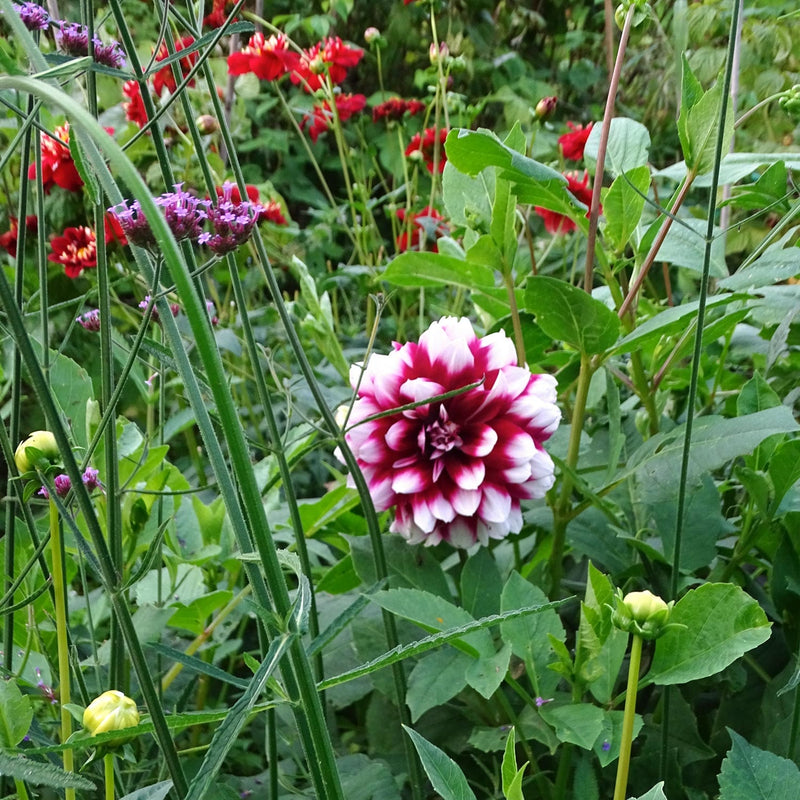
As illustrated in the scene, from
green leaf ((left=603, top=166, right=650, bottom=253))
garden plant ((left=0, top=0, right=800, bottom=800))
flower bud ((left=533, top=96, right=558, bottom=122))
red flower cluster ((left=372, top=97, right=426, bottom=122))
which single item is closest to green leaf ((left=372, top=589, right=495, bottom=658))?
garden plant ((left=0, top=0, right=800, bottom=800))

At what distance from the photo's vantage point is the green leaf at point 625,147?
0.51 metres

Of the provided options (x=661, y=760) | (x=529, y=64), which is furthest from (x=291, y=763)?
(x=529, y=64)

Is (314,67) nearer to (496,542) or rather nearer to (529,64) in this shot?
(496,542)

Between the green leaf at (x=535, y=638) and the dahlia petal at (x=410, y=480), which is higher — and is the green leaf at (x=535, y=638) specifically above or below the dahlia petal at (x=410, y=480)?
below

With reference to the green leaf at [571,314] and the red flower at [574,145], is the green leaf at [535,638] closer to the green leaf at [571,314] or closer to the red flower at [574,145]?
the green leaf at [571,314]

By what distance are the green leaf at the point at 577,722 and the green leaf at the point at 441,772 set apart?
0.24 feet

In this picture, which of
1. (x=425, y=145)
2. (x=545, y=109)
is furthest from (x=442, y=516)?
(x=425, y=145)

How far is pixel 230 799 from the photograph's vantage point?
0.40m

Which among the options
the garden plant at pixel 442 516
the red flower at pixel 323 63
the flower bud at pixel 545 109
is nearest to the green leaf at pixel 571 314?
the garden plant at pixel 442 516

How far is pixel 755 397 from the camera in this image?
46 cm

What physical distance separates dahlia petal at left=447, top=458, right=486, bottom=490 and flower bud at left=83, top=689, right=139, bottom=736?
0.65 ft

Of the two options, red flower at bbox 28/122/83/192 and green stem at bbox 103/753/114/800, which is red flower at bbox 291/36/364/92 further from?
green stem at bbox 103/753/114/800

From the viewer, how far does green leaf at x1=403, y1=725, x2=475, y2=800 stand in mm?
286

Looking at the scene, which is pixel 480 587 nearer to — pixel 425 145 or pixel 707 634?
pixel 707 634
